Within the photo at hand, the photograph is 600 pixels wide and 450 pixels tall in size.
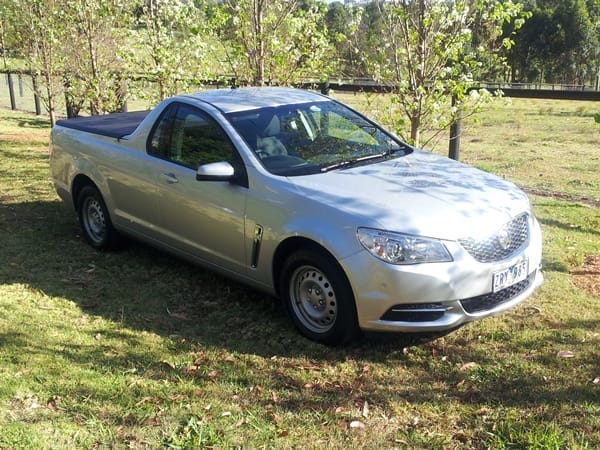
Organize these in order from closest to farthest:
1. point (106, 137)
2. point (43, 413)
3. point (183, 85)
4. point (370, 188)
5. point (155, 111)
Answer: point (43, 413) < point (370, 188) < point (155, 111) < point (106, 137) < point (183, 85)

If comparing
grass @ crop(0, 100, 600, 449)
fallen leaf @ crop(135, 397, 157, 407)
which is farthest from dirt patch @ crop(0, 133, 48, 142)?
fallen leaf @ crop(135, 397, 157, 407)

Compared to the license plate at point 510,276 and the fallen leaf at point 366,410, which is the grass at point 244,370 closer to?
the fallen leaf at point 366,410

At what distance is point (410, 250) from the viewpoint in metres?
3.82

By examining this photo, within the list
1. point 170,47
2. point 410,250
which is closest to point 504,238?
point 410,250

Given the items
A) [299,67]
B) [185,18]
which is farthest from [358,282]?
[185,18]

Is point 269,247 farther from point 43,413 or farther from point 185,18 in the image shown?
point 185,18

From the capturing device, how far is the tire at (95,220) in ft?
20.5

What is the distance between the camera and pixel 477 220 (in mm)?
3992

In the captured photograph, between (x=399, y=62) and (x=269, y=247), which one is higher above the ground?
(x=399, y=62)

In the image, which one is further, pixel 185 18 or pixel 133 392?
pixel 185 18

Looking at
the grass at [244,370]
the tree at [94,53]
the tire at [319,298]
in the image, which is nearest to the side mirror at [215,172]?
the tire at [319,298]

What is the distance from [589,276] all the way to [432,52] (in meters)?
2.76

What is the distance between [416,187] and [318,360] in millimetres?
1326

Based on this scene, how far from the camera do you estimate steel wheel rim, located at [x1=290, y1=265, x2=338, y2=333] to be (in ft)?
13.8
